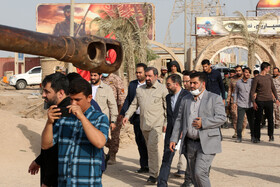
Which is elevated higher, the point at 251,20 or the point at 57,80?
the point at 251,20

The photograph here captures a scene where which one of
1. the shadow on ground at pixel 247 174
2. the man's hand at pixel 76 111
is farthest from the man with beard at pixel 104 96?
the man's hand at pixel 76 111

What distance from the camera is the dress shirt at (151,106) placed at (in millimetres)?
7453

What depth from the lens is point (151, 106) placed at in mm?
7531

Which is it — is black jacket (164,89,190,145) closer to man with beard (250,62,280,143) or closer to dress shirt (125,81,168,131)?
dress shirt (125,81,168,131)

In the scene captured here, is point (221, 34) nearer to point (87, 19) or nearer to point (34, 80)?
point (34, 80)

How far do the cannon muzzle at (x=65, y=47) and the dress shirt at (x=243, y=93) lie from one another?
393 inches

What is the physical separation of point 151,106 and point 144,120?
26 centimetres

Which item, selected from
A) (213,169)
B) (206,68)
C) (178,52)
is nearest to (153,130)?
(213,169)

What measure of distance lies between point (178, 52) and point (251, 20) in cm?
1146

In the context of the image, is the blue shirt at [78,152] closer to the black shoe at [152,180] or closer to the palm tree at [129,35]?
the black shoe at [152,180]

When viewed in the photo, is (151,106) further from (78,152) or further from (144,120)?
(78,152)

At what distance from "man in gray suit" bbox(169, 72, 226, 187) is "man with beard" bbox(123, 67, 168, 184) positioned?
1616 millimetres

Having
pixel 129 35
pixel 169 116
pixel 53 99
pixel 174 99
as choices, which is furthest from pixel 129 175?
pixel 129 35

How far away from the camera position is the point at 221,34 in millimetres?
35469
